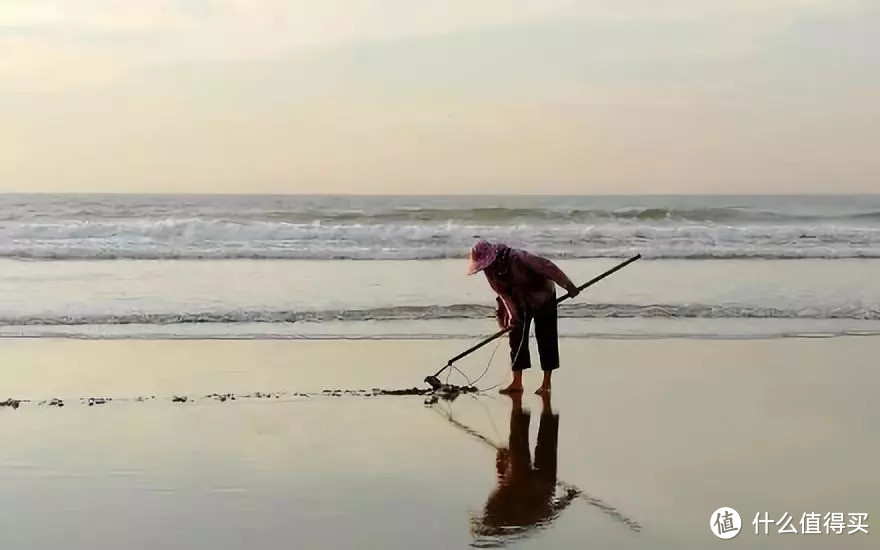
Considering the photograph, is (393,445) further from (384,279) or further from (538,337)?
(384,279)

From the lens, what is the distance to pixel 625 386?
7332 mm

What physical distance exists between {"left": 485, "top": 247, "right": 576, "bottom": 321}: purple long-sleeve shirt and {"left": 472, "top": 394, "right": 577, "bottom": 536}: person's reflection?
863 mm

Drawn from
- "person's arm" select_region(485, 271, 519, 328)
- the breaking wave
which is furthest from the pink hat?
the breaking wave

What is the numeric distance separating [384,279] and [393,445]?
22.7 ft

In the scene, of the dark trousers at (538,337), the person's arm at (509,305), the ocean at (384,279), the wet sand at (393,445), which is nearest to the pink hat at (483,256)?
the person's arm at (509,305)

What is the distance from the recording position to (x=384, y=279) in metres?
12.6

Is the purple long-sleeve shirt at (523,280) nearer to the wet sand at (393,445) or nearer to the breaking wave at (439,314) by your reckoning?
the wet sand at (393,445)

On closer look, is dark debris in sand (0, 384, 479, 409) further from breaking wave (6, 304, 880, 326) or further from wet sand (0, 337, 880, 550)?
breaking wave (6, 304, 880, 326)

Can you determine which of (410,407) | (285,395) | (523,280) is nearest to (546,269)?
(523,280)

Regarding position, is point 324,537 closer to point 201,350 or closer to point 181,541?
point 181,541

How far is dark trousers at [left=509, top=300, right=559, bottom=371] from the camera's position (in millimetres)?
6961

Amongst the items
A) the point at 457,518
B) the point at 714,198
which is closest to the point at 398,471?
the point at 457,518

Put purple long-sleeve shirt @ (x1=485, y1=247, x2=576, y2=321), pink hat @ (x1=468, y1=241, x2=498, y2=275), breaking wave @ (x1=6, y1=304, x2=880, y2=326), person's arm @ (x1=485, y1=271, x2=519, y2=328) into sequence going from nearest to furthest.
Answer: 1. pink hat @ (x1=468, y1=241, x2=498, y2=275)
2. purple long-sleeve shirt @ (x1=485, y1=247, x2=576, y2=321)
3. person's arm @ (x1=485, y1=271, x2=519, y2=328)
4. breaking wave @ (x1=6, y1=304, x2=880, y2=326)

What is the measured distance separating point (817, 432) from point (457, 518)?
258 centimetres
